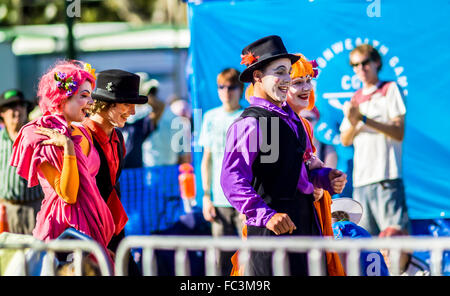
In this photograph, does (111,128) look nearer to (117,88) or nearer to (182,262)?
(117,88)

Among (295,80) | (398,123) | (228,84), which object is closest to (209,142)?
(228,84)

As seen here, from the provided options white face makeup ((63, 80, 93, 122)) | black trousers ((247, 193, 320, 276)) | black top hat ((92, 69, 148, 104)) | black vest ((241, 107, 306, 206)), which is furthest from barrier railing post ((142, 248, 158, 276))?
black top hat ((92, 69, 148, 104))

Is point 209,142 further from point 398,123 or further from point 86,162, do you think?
point 86,162

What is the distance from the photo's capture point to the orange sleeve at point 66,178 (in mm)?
4594

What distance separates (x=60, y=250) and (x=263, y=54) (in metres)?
1.67

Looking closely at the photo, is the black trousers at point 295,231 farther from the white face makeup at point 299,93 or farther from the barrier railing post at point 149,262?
the white face makeup at point 299,93

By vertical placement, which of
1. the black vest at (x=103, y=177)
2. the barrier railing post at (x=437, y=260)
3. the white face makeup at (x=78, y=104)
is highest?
the white face makeup at (x=78, y=104)

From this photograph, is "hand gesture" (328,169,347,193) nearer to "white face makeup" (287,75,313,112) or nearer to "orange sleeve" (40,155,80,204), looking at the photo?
"white face makeup" (287,75,313,112)

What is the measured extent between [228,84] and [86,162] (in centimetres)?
256

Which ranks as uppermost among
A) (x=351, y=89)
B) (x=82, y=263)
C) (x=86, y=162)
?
(x=351, y=89)

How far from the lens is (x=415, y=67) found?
6.90 metres

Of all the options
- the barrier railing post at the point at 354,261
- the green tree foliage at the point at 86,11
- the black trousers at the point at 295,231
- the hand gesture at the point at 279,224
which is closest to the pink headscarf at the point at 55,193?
the black trousers at the point at 295,231

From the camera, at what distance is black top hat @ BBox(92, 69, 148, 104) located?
511 cm

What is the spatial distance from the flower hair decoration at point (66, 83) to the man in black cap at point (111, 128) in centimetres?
24
